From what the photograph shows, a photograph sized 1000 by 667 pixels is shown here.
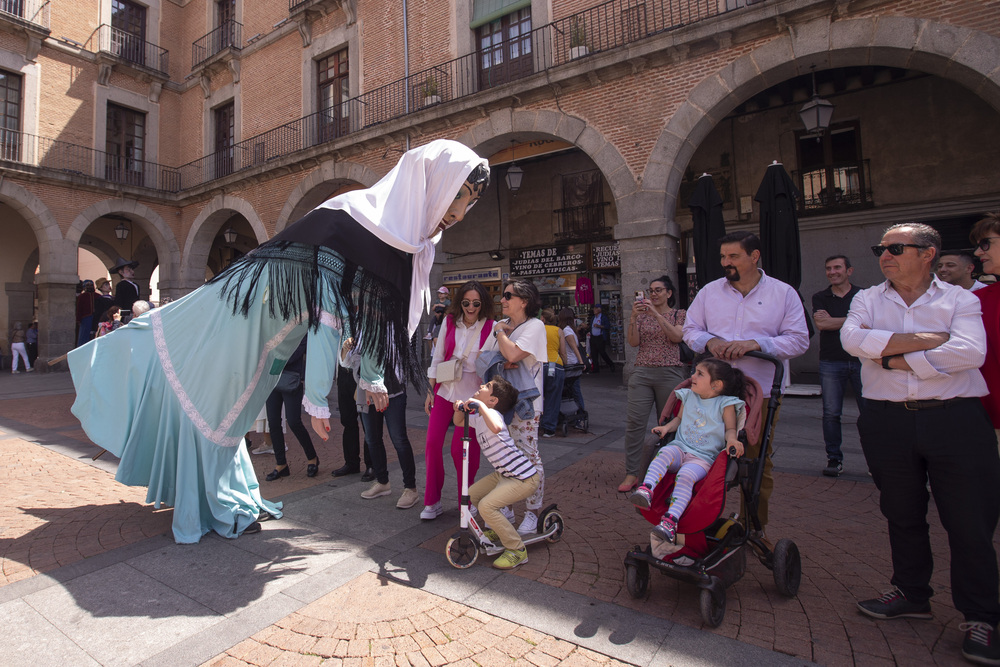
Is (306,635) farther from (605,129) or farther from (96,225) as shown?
(96,225)

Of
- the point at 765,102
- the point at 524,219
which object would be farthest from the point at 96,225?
the point at 765,102

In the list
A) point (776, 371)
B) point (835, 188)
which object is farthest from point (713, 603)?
point (835, 188)

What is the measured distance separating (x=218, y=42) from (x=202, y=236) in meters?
7.13

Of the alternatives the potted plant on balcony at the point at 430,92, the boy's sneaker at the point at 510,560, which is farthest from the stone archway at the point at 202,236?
the boy's sneaker at the point at 510,560

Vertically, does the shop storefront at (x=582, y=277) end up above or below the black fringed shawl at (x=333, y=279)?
above

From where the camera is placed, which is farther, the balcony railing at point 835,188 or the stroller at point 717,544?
the balcony railing at point 835,188

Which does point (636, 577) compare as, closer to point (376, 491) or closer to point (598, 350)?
point (376, 491)

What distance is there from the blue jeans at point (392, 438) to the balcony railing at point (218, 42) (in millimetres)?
18759

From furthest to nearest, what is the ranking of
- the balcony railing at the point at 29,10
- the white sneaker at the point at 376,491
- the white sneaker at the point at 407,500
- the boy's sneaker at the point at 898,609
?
the balcony railing at the point at 29,10
the white sneaker at the point at 376,491
the white sneaker at the point at 407,500
the boy's sneaker at the point at 898,609

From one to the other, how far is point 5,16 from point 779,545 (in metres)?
24.3

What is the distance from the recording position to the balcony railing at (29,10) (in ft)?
55.8

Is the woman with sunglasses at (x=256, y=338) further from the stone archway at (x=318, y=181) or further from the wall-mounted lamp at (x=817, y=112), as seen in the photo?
the stone archway at (x=318, y=181)

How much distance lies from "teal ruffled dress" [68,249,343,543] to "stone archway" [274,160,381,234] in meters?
11.2

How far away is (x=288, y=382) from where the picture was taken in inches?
209
